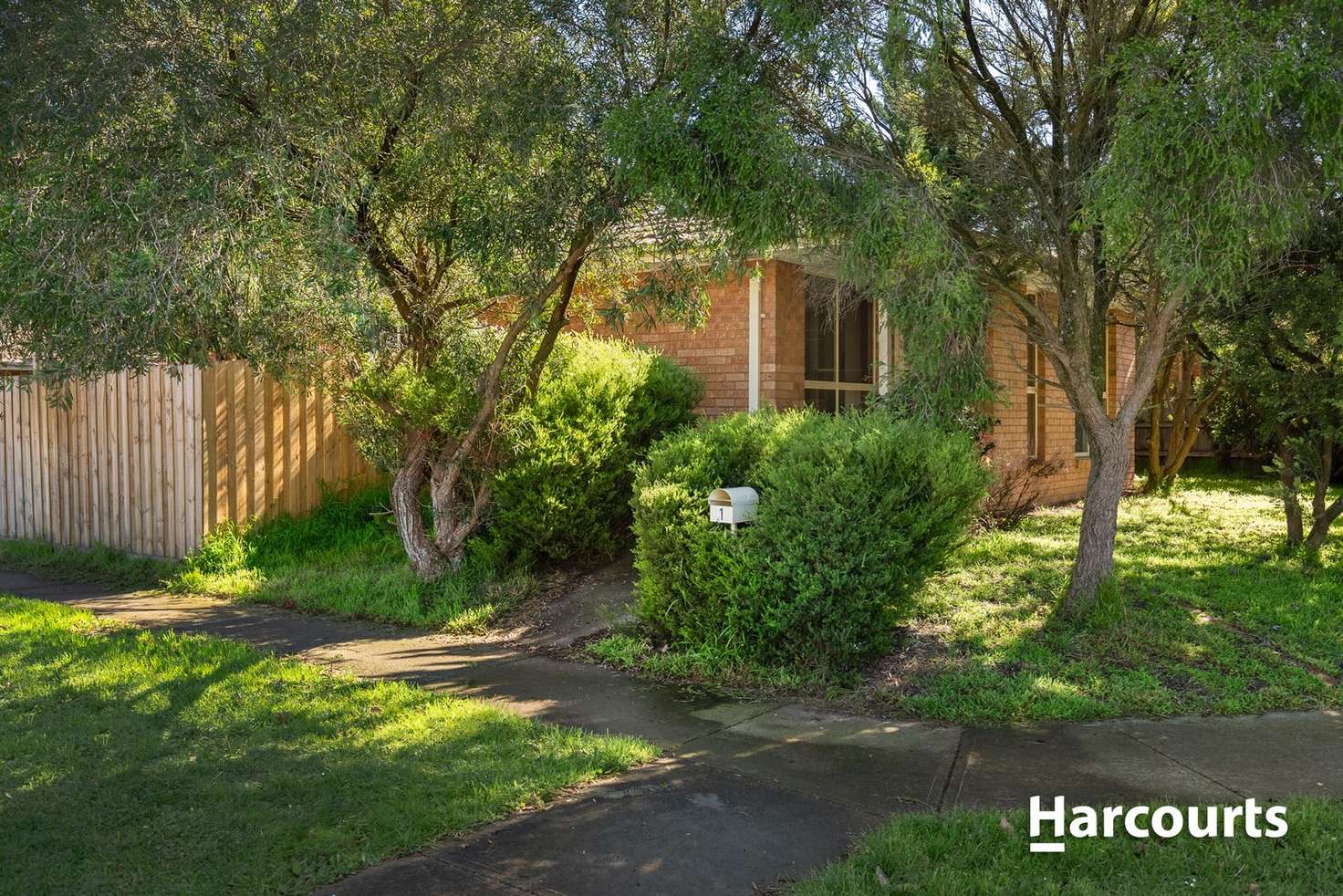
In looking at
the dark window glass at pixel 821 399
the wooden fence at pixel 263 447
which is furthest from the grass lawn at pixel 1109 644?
the wooden fence at pixel 263 447

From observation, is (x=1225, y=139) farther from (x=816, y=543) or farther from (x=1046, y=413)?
(x=1046, y=413)

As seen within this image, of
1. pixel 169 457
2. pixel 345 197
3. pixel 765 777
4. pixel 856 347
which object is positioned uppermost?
pixel 345 197

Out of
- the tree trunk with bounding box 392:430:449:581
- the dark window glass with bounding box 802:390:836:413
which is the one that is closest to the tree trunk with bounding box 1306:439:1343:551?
the dark window glass with bounding box 802:390:836:413

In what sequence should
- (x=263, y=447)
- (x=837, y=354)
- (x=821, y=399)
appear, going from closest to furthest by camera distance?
(x=263, y=447), (x=821, y=399), (x=837, y=354)

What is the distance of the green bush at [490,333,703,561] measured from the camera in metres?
9.30

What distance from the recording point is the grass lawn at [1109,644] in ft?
20.4

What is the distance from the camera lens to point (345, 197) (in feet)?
22.6

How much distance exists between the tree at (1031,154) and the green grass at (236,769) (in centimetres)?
363

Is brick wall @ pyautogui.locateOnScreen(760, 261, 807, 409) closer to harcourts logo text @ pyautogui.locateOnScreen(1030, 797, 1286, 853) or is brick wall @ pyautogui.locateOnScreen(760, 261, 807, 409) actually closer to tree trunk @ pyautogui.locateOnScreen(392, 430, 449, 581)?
tree trunk @ pyautogui.locateOnScreen(392, 430, 449, 581)

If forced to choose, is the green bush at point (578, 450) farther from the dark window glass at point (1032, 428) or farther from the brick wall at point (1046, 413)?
the dark window glass at point (1032, 428)

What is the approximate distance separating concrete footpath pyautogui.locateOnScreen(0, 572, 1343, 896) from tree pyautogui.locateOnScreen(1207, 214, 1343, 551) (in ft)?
14.9

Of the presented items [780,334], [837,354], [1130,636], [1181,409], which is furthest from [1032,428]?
[1130,636]

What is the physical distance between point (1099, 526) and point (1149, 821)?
12.3ft

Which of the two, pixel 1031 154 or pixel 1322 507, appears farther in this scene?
pixel 1322 507
